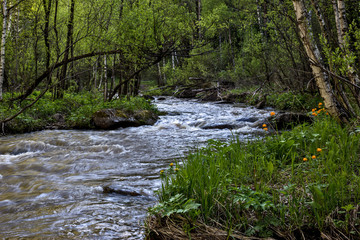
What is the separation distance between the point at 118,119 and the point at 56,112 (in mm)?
3110

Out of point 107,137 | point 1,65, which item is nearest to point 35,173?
point 107,137

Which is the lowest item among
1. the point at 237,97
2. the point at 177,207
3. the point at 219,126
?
the point at 219,126

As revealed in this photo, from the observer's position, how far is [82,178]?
5145 millimetres

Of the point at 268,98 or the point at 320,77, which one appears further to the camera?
the point at 268,98

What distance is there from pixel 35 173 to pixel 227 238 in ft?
15.6

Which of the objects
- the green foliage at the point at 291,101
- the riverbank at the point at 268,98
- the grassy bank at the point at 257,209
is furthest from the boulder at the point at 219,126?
the grassy bank at the point at 257,209

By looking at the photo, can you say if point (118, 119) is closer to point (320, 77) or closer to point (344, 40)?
point (320, 77)

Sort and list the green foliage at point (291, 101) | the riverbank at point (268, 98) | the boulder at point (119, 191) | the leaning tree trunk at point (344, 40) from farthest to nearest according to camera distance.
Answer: the green foliage at point (291, 101) → the riverbank at point (268, 98) → the leaning tree trunk at point (344, 40) → the boulder at point (119, 191)

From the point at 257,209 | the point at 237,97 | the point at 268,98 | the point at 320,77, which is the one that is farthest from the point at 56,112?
the point at 237,97

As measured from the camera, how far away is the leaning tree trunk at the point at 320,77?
4.89 metres

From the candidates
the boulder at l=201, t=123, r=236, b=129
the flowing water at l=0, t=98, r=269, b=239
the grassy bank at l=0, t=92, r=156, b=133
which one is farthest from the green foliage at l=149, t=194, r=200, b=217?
the grassy bank at l=0, t=92, r=156, b=133

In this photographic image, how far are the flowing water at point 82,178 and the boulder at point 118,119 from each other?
753 mm

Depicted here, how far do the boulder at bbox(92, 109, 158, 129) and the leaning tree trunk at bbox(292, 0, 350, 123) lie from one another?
27.2 feet

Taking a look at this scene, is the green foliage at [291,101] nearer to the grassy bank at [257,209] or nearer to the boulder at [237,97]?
the boulder at [237,97]
